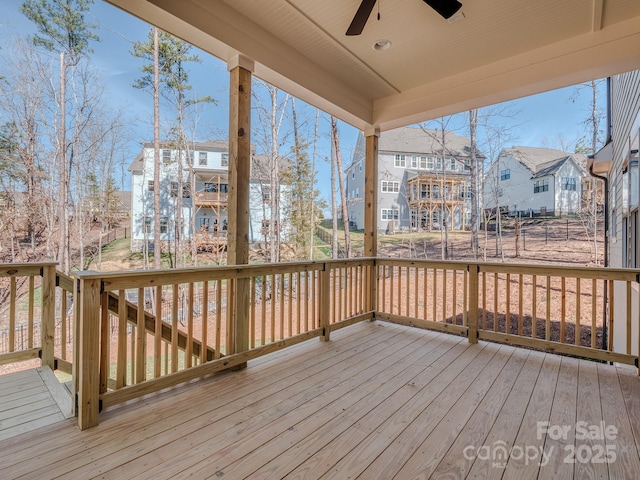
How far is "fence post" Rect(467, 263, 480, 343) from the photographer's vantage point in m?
3.56

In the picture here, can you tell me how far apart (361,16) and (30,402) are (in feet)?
12.2

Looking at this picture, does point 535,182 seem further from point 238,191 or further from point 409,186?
point 238,191

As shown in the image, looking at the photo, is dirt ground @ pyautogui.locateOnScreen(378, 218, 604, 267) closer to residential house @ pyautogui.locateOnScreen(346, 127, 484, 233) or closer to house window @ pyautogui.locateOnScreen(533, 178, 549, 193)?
house window @ pyautogui.locateOnScreen(533, 178, 549, 193)

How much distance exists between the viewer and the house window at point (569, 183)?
38.5 ft

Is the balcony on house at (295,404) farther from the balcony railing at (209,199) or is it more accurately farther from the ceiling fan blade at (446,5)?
the balcony railing at (209,199)

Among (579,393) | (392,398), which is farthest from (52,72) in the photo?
(579,393)

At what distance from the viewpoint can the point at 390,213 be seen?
646 inches

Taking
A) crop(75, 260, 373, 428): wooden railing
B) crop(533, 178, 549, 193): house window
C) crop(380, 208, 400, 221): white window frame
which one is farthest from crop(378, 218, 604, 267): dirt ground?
crop(75, 260, 373, 428): wooden railing

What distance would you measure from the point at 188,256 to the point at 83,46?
259 inches

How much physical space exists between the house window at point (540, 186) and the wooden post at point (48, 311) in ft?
51.2

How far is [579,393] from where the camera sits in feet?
7.76

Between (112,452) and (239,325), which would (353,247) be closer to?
(239,325)

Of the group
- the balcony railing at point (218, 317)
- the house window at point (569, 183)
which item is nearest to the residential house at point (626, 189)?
the balcony railing at point (218, 317)

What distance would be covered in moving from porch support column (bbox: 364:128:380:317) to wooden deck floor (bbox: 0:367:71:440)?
352 centimetres
